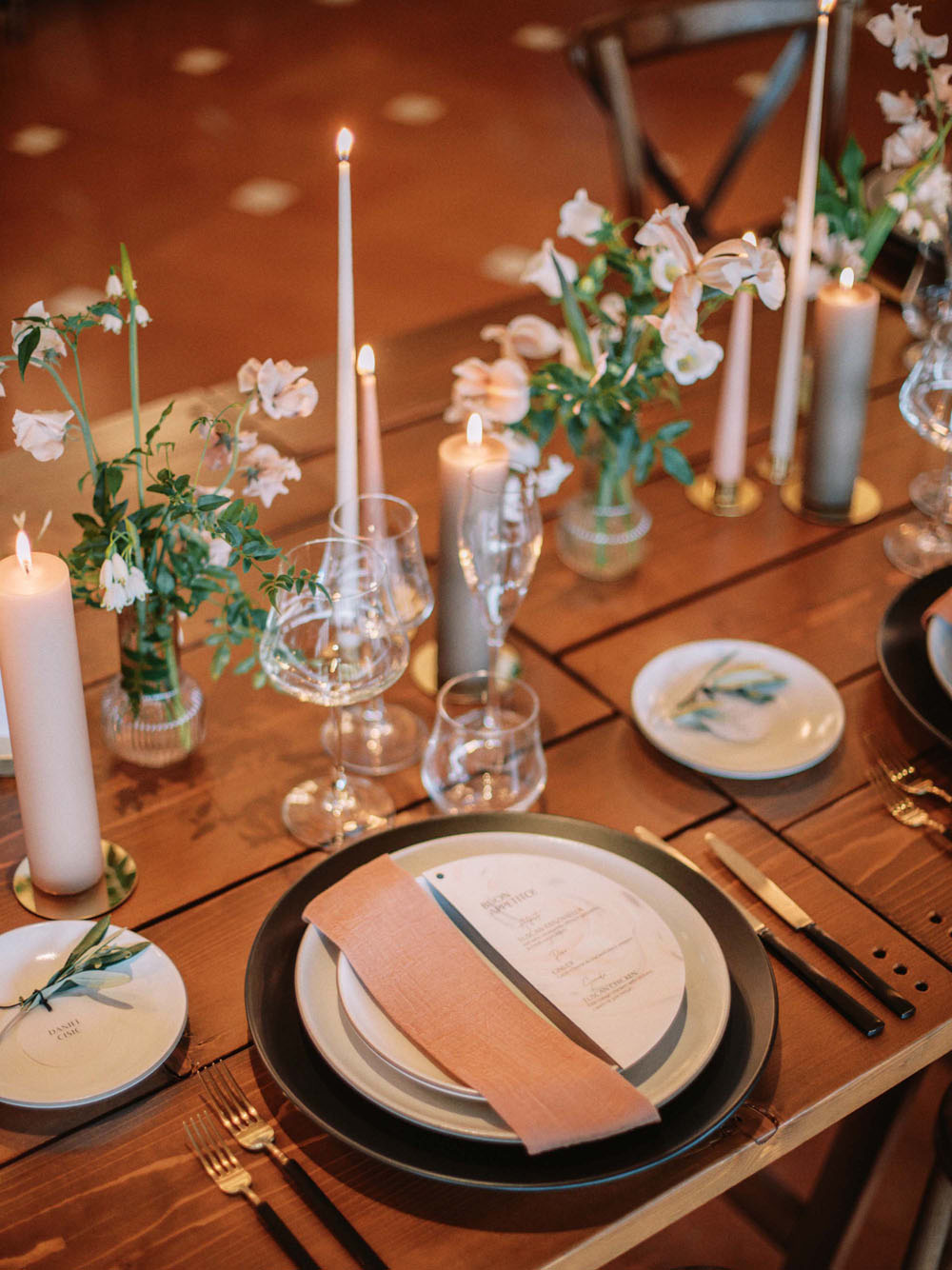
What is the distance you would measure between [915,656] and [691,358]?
1.07 feet

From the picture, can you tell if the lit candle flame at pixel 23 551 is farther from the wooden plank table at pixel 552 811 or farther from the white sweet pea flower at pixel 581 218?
the white sweet pea flower at pixel 581 218

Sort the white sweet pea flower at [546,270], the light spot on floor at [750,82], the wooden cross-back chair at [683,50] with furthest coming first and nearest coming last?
the light spot on floor at [750,82], the wooden cross-back chair at [683,50], the white sweet pea flower at [546,270]

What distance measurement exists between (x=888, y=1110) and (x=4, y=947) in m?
0.82

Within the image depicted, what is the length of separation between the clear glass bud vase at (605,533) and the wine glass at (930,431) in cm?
26

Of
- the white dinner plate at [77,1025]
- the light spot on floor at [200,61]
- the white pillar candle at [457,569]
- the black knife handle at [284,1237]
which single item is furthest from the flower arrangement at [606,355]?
the light spot on floor at [200,61]

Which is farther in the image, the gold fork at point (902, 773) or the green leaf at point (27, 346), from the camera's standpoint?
the gold fork at point (902, 773)

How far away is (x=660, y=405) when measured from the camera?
1.64 metres

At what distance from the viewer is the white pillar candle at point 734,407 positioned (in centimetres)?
144

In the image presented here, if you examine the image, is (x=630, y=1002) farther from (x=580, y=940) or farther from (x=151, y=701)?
(x=151, y=701)

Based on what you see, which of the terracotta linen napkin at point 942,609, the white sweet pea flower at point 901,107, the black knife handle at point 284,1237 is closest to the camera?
the black knife handle at point 284,1237

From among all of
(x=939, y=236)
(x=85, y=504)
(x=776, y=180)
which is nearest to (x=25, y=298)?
(x=776, y=180)

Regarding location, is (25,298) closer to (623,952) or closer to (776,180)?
(776,180)

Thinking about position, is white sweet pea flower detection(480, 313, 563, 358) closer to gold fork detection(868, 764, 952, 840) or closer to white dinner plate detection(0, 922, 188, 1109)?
gold fork detection(868, 764, 952, 840)

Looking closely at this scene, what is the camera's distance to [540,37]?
527 centimetres
